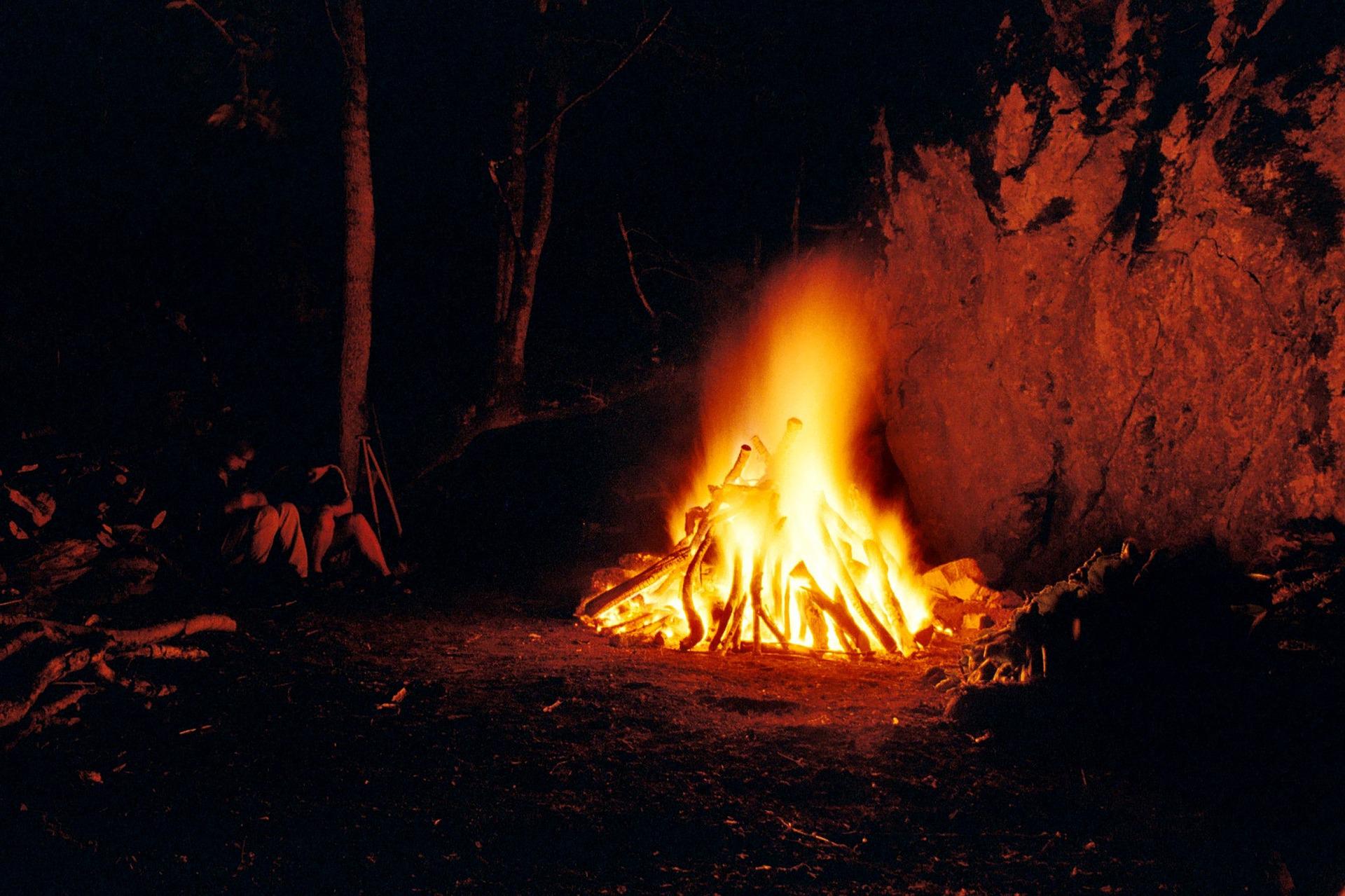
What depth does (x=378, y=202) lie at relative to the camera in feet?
40.9

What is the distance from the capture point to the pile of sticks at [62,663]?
3555mm

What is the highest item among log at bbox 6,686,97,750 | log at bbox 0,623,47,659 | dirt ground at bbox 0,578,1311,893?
log at bbox 0,623,47,659

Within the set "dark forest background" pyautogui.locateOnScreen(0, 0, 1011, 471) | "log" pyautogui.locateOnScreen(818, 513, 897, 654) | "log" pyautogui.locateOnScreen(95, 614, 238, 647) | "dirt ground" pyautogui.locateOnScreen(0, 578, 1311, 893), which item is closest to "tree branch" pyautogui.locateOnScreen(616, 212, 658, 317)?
"dark forest background" pyautogui.locateOnScreen(0, 0, 1011, 471)

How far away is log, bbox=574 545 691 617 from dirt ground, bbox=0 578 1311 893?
161 cm

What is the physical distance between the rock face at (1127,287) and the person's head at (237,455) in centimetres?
628

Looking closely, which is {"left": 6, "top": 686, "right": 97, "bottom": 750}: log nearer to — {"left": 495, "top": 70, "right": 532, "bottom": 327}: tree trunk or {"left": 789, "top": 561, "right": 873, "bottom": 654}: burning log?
{"left": 789, "top": 561, "right": 873, "bottom": 654}: burning log

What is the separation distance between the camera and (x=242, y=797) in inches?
123

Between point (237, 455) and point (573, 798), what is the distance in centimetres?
589

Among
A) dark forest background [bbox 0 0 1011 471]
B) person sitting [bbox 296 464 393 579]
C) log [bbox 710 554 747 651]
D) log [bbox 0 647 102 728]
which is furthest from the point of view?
dark forest background [bbox 0 0 1011 471]

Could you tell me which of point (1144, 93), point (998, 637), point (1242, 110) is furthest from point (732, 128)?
point (998, 637)

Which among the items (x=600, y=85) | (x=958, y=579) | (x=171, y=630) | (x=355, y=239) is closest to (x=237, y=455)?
(x=355, y=239)

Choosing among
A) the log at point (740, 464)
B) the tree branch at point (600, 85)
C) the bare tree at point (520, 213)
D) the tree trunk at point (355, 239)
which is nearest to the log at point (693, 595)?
the log at point (740, 464)

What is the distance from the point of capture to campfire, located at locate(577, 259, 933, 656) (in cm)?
589

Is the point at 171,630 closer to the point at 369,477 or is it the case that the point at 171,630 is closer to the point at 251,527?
the point at 251,527
